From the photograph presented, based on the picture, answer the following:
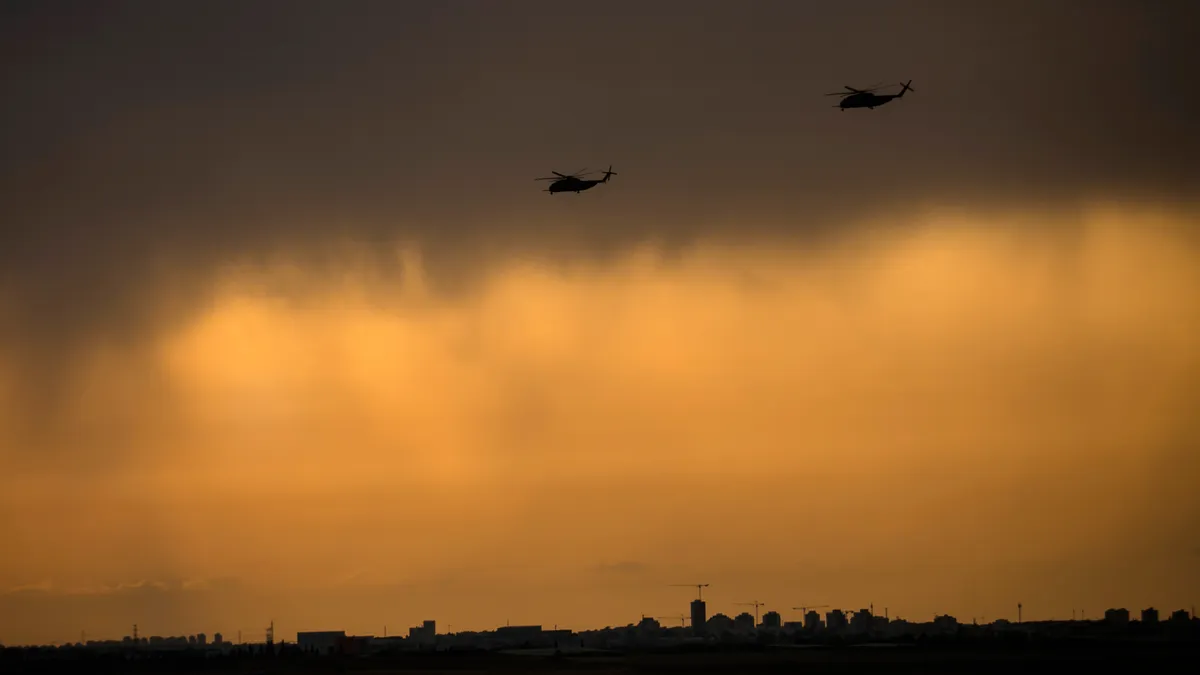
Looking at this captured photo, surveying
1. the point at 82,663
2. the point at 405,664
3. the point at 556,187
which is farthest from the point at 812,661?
the point at 82,663

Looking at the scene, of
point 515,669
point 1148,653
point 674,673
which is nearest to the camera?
point 674,673

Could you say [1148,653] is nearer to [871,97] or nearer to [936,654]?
[936,654]

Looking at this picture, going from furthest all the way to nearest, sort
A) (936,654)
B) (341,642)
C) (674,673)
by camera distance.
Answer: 1. (341,642)
2. (936,654)
3. (674,673)

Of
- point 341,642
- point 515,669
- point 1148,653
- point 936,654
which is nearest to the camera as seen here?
point 515,669

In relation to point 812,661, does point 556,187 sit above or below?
above

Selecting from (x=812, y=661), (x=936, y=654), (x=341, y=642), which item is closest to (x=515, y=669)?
(x=812, y=661)

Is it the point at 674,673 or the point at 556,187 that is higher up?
the point at 556,187

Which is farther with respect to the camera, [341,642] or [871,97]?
[341,642]

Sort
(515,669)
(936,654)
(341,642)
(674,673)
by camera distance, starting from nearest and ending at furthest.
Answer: (674,673) < (515,669) < (936,654) < (341,642)

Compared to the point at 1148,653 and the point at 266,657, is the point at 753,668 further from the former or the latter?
the point at 266,657
